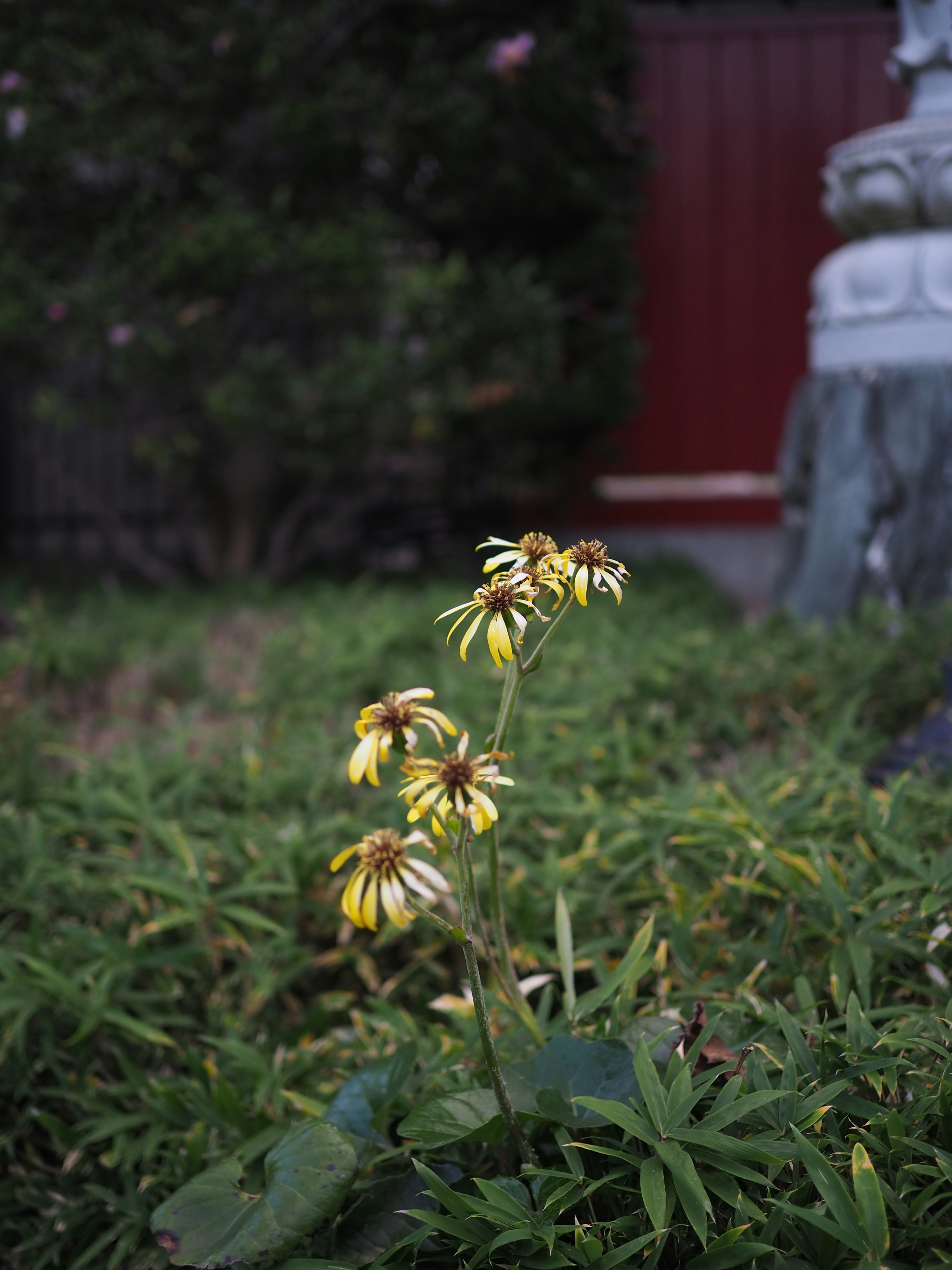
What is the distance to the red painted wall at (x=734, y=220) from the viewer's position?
4.88m

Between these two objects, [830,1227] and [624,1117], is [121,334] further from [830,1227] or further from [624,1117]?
[830,1227]

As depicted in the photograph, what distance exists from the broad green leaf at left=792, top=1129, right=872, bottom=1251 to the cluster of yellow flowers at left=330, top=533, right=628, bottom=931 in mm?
411

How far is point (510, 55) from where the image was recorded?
11.6 ft

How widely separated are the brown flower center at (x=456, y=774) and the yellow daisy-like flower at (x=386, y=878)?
→ 48 mm

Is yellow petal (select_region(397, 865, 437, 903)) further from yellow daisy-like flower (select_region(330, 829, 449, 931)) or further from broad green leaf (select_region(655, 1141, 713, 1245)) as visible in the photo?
broad green leaf (select_region(655, 1141, 713, 1245))

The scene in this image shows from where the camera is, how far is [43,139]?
3.31m

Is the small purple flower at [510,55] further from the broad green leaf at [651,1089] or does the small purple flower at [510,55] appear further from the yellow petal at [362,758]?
the broad green leaf at [651,1089]

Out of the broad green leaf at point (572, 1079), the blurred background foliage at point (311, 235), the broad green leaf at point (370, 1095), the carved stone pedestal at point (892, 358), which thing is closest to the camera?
the broad green leaf at point (572, 1079)

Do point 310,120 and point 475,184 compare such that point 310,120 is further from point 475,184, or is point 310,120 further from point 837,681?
point 837,681

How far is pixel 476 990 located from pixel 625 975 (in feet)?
A: 1.08

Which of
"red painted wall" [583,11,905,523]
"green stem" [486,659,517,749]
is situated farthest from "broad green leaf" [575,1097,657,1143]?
"red painted wall" [583,11,905,523]

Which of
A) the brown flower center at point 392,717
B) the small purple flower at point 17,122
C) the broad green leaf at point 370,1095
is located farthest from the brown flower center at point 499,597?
the small purple flower at point 17,122

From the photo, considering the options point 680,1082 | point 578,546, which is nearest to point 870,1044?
point 680,1082

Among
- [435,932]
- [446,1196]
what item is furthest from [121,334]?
[446,1196]
